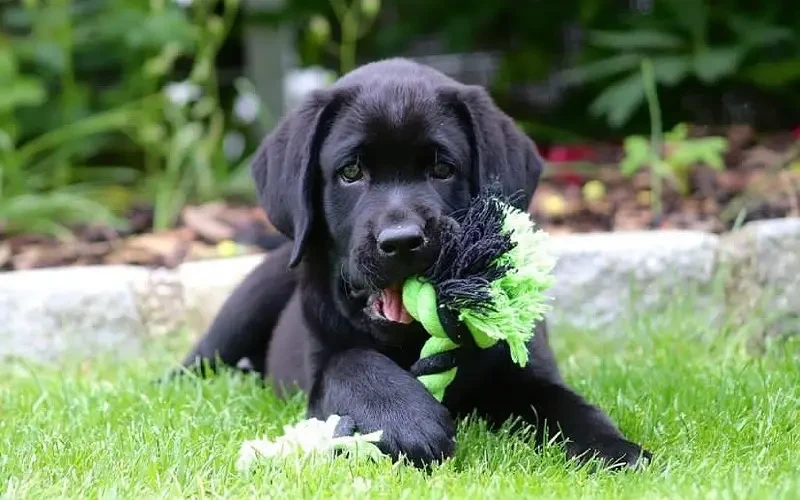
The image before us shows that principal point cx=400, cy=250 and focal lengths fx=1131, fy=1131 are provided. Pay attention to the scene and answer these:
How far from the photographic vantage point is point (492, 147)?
10.1ft

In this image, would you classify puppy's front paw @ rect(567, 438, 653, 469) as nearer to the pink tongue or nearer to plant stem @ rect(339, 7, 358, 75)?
the pink tongue

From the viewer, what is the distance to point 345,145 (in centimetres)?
300

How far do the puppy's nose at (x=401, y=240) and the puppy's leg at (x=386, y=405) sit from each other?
0.33 m

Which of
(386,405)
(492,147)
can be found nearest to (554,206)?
(492,147)

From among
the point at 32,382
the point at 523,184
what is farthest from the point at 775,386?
the point at 32,382

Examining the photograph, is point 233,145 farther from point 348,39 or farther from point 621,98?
point 621,98

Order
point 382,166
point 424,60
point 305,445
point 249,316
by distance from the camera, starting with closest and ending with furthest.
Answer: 1. point 305,445
2. point 382,166
3. point 249,316
4. point 424,60

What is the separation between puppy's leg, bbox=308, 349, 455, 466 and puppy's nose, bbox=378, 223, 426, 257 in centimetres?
33

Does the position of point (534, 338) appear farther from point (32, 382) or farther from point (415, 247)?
point (32, 382)

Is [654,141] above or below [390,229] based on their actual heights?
below

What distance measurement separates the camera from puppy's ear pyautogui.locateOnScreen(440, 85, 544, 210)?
3045 millimetres

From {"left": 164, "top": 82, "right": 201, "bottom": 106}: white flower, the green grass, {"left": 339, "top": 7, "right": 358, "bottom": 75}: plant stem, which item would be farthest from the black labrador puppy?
{"left": 339, "top": 7, "right": 358, "bottom": 75}: plant stem

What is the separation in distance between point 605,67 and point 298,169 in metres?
3.07

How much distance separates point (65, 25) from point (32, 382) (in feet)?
8.63
